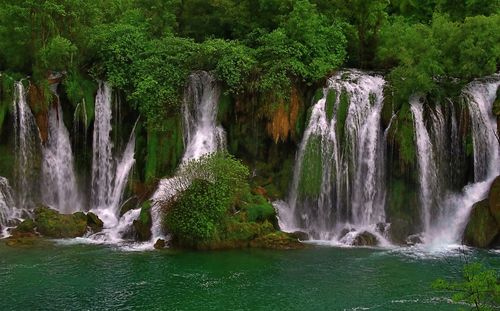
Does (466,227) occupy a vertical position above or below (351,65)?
below

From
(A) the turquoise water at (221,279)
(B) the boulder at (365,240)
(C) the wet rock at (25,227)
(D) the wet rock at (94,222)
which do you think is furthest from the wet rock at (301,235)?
(C) the wet rock at (25,227)

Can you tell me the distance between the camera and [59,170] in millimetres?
33719

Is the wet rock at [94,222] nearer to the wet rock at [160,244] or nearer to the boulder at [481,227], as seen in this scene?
the wet rock at [160,244]

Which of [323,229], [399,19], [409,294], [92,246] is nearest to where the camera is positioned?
[409,294]

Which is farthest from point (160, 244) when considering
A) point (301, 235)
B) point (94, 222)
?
point (301, 235)

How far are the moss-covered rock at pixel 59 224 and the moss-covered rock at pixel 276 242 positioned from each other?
26.6 ft

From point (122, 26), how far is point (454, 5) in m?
19.4

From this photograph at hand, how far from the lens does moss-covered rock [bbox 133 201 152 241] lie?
29016mm

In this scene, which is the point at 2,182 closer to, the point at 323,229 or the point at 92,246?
the point at 92,246

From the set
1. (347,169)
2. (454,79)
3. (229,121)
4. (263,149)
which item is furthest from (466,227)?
(229,121)

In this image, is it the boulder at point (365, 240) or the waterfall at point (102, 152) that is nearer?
the boulder at point (365, 240)

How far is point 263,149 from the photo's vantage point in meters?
33.3

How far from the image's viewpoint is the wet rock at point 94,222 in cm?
3042

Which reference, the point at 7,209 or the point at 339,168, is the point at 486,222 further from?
the point at 7,209
